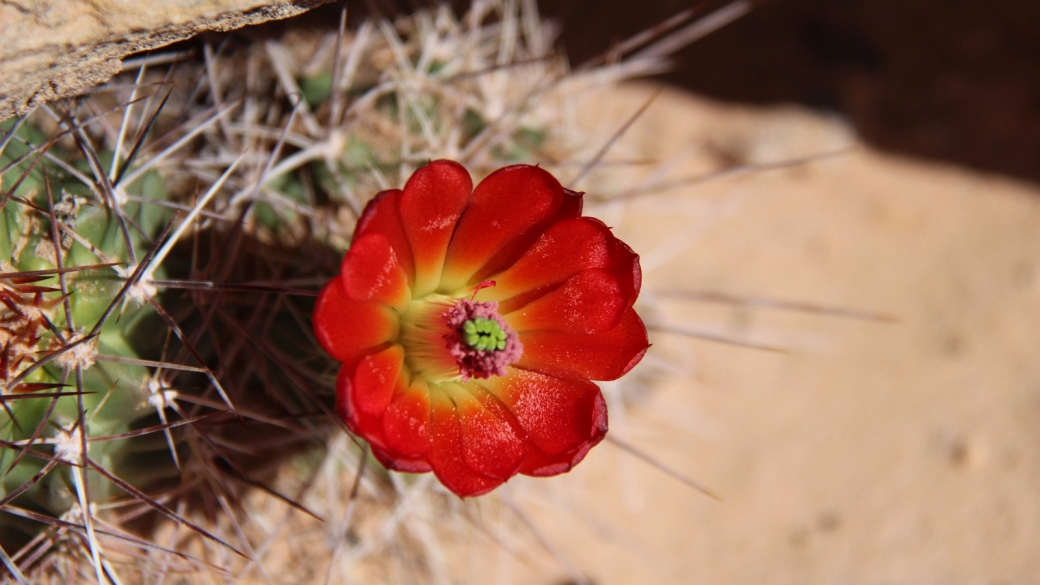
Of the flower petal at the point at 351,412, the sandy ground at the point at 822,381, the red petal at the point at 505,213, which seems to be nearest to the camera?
the flower petal at the point at 351,412

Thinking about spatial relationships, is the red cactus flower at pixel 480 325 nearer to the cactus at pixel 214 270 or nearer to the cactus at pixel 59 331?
the cactus at pixel 214 270

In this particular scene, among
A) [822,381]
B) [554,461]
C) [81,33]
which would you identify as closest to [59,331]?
[81,33]

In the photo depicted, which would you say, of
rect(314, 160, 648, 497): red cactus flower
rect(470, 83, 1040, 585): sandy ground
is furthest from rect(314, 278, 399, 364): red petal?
rect(470, 83, 1040, 585): sandy ground

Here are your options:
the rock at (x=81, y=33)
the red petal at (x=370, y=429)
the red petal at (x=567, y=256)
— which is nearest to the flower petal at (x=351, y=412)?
the red petal at (x=370, y=429)

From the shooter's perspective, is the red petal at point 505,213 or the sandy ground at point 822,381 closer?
the red petal at point 505,213

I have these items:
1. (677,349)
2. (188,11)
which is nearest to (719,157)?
(677,349)

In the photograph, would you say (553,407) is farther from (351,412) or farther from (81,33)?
(81,33)

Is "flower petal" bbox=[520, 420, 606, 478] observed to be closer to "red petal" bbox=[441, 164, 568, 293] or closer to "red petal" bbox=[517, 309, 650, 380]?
"red petal" bbox=[517, 309, 650, 380]
